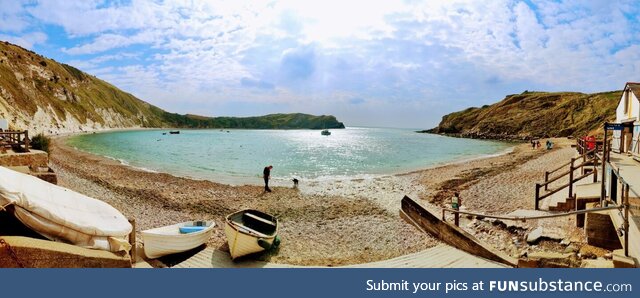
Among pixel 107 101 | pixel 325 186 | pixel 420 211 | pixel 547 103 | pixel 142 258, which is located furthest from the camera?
pixel 107 101

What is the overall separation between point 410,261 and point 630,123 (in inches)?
910

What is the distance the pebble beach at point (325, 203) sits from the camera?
13383 mm

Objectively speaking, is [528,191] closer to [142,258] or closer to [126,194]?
[142,258]

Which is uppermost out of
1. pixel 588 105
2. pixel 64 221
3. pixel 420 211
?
pixel 588 105

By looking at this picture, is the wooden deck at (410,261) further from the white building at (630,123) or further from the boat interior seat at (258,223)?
the white building at (630,123)

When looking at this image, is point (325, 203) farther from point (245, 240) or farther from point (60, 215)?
point (60, 215)

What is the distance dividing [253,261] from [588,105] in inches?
4860

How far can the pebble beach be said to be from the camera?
1338 centimetres

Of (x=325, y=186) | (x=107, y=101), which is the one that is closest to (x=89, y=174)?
(x=325, y=186)

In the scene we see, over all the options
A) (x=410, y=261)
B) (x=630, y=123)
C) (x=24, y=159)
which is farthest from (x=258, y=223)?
(x=630, y=123)

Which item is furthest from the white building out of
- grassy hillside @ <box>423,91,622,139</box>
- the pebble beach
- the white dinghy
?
grassy hillside @ <box>423,91,622,139</box>

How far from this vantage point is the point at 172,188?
84.8 feet

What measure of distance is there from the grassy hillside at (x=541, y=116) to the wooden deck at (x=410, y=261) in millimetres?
86716

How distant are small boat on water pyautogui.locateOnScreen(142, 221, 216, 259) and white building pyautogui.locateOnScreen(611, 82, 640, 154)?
25.5m
